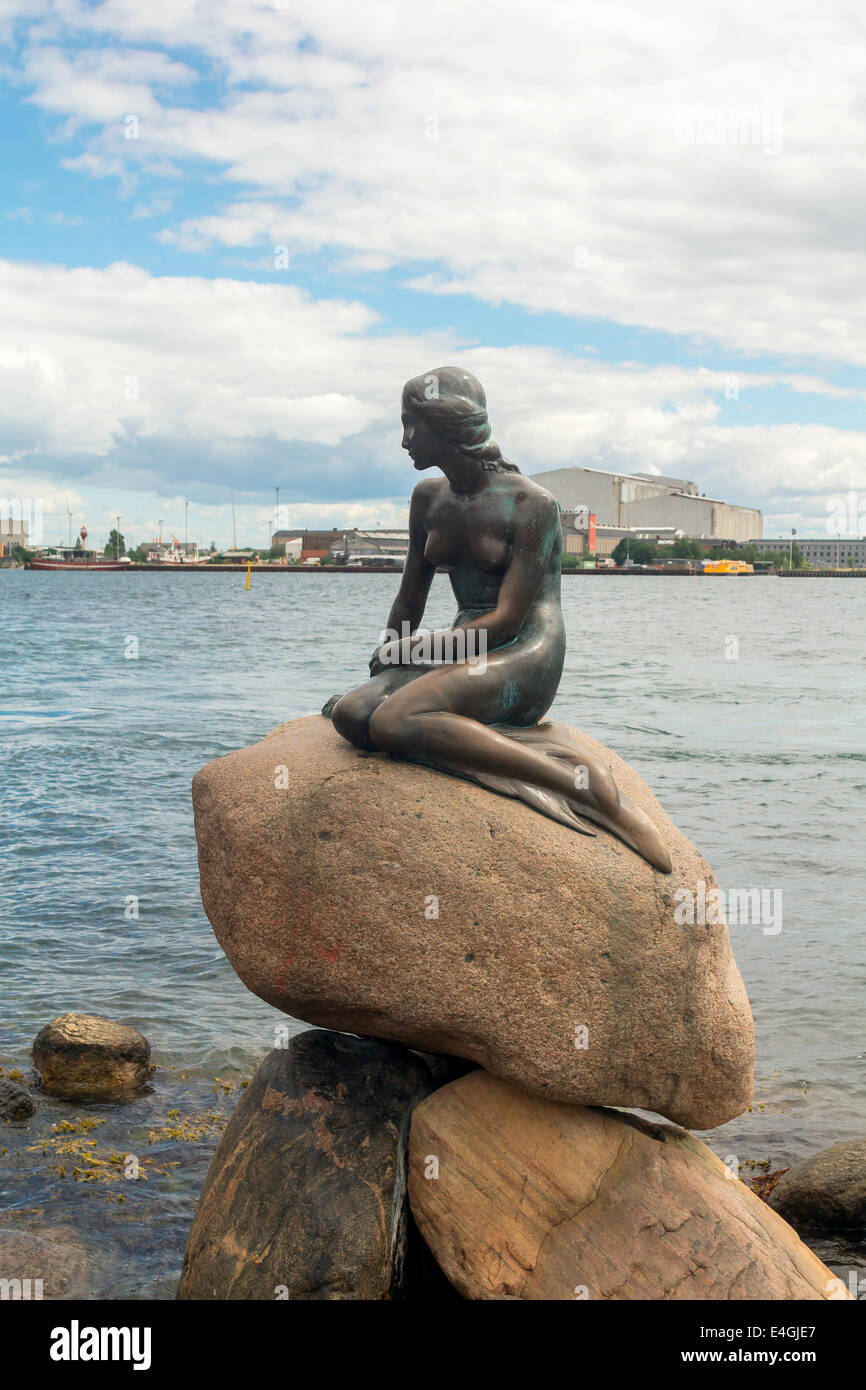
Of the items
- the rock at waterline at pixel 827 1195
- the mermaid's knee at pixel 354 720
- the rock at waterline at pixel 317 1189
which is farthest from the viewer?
the rock at waterline at pixel 827 1195

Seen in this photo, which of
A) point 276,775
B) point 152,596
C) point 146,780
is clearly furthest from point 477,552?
point 152,596

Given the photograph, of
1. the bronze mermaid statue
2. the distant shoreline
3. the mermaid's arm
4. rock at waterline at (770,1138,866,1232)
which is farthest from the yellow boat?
the bronze mermaid statue

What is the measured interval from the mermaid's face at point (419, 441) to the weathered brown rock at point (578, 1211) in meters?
3.08

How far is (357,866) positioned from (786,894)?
932 centimetres

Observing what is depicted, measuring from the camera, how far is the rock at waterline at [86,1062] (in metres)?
8.70

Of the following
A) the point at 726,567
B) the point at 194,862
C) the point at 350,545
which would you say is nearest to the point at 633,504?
the point at 726,567

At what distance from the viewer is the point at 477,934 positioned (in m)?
5.71

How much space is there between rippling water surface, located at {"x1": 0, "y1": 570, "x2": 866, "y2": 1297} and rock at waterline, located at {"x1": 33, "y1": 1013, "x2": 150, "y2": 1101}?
0.65 feet

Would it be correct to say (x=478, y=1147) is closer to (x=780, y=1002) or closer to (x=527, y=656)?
(x=527, y=656)

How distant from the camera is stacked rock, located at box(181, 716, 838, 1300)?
572 centimetres

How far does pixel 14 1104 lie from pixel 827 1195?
500 centimetres

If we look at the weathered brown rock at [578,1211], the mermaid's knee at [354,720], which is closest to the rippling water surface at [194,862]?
the weathered brown rock at [578,1211]

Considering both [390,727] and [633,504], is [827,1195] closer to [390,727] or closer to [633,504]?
[390,727]

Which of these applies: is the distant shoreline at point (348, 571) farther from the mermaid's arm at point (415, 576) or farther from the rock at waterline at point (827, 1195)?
the rock at waterline at point (827, 1195)
